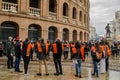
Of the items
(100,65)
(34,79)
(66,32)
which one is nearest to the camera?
(34,79)

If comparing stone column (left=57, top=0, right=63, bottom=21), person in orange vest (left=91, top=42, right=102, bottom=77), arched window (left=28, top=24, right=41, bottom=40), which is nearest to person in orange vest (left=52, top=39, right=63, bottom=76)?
person in orange vest (left=91, top=42, right=102, bottom=77)

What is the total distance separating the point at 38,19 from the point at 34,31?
4.67 feet

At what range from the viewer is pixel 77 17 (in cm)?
4209

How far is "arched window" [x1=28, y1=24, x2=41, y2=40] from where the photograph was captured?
103 feet

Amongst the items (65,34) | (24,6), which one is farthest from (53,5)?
(24,6)

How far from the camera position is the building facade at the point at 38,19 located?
94.5 feet

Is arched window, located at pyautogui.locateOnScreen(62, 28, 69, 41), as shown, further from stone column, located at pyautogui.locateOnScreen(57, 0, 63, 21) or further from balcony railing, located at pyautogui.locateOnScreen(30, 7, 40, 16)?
balcony railing, located at pyautogui.locateOnScreen(30, 7, 40, 16)

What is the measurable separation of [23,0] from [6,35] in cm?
404

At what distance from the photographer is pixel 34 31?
3212 centimetres

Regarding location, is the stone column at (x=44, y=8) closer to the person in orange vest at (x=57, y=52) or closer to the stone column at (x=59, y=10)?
the stone column at (x=59, y=10)

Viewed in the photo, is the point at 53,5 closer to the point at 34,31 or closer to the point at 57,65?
the point at 34,31

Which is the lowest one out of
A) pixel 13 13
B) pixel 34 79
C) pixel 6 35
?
pixel 34 79

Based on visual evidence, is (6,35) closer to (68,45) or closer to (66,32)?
(68,45)

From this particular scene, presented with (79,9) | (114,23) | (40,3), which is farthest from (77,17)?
(114,23)
